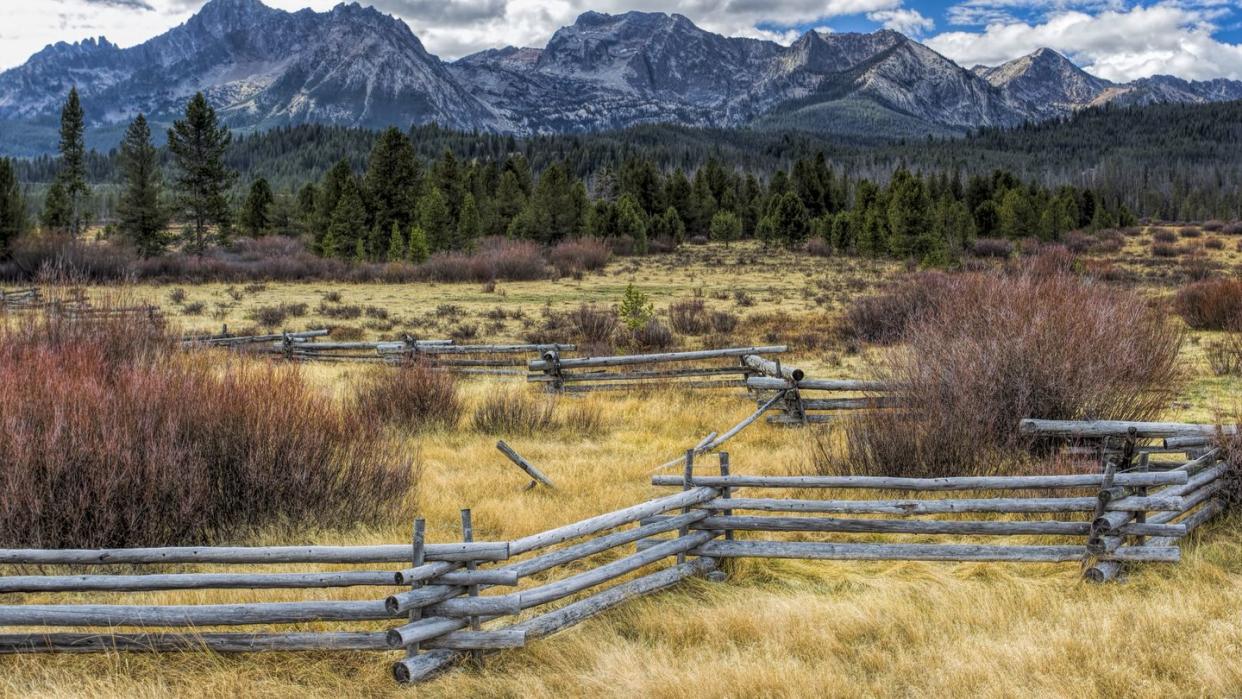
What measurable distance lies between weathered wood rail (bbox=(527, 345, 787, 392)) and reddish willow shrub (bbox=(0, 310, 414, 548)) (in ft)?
21.5

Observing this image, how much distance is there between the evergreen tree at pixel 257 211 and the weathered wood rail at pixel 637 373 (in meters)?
55.7

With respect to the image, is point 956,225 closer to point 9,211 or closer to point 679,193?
point 679,193

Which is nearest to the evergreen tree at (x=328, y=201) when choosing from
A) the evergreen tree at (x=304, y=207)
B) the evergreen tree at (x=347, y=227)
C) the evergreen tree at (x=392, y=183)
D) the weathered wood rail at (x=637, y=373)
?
the evergreen tree at (x=392, y=183)

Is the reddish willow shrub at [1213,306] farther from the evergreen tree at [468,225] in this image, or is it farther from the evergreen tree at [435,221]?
the evergreen tree at [468,225]

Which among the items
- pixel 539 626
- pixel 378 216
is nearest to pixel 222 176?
pixel 378 216

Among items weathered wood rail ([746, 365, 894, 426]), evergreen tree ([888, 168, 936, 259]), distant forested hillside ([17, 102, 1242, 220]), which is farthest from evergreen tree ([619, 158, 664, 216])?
weathered wood rail ([746, 365, 894, 426])

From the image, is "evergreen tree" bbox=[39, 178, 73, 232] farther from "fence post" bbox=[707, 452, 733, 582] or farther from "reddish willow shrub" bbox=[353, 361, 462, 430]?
"fence post" bbox=[707, 452, 733, 582]

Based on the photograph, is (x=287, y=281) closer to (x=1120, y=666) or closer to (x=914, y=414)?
(x=914, y=414)

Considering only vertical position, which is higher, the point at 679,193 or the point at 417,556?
the point at 679,193

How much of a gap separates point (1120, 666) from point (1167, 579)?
5.78ft

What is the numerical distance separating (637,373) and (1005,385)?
25.9 feet

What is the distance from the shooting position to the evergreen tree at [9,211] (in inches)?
1651

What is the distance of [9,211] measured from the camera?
42.3 meters

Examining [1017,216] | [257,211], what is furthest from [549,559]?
[257,211]
